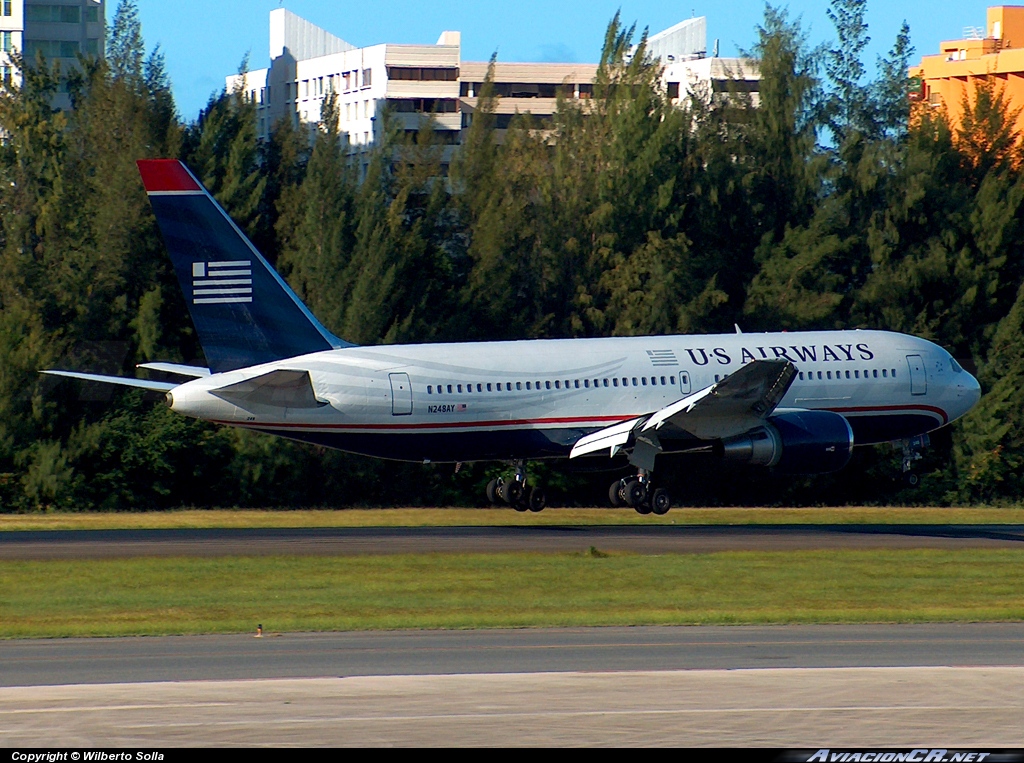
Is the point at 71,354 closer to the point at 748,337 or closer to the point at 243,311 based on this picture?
the point at 243,311

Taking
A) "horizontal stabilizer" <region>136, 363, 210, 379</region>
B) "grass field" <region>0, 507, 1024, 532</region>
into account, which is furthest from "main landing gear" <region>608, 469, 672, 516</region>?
"horizontal stabilizer" <region>136, 363, 210, 379</region>

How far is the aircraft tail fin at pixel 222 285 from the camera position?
38.4m

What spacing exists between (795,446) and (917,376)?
234 inches

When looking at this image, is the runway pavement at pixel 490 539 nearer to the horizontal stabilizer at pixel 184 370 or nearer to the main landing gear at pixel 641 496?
the main landing gear at pixel 641 496

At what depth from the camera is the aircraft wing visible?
36312 millimetres

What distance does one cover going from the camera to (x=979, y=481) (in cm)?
5553

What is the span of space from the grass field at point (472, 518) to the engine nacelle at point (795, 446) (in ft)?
12.7

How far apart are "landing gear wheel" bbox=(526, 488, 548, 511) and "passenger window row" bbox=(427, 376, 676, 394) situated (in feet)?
12.0

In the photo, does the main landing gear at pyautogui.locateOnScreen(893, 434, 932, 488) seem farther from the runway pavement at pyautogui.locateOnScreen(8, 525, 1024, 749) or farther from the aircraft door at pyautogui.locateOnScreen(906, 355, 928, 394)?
the runway pavement at pyautogui.locateOnScreen(8, 525, 1024, 749)

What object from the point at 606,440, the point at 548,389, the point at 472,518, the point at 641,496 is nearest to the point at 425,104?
the point at 472,518

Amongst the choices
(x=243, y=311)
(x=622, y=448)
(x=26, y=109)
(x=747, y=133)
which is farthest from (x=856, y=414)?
(x=26, y=109)

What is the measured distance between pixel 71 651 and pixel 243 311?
742 inches

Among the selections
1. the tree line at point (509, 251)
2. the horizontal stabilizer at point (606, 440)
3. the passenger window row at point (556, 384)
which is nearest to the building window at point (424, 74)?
the tree line at point (509, 251)

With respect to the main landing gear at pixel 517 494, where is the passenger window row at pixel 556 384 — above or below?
above
